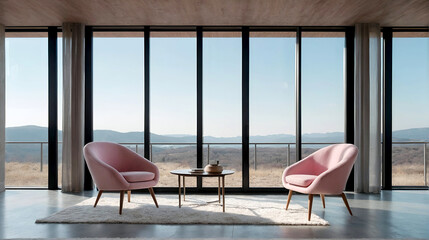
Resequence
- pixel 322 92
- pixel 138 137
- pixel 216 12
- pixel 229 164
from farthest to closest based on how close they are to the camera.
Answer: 1. pixel 229 164
2. pixel 138 137
3. pixel 322 92
4. pixel 216 12

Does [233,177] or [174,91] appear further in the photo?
[233,177]

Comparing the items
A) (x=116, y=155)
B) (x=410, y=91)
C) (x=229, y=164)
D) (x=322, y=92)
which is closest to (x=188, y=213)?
(x=116, y=155)

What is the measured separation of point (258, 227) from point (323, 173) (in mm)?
1068

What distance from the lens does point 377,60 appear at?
595 centimetres

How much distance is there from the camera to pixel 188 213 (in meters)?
4.31

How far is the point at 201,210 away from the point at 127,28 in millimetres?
3303

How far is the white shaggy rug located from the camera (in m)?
3.93

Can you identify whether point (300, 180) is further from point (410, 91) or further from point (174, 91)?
point (174, 91)

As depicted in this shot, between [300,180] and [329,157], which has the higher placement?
[329,157]

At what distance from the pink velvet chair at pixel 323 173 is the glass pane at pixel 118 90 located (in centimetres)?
781

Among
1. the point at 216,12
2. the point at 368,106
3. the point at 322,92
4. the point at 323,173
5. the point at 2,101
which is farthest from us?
the point at 322,92

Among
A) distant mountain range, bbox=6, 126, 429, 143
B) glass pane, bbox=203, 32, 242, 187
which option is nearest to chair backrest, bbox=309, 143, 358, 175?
distant mountain range, bbox=6, 126, 429, 143

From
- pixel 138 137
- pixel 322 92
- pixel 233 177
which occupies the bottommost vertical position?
pixel 233 177

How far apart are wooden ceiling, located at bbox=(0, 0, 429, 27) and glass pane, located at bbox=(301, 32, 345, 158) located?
5.56 m
